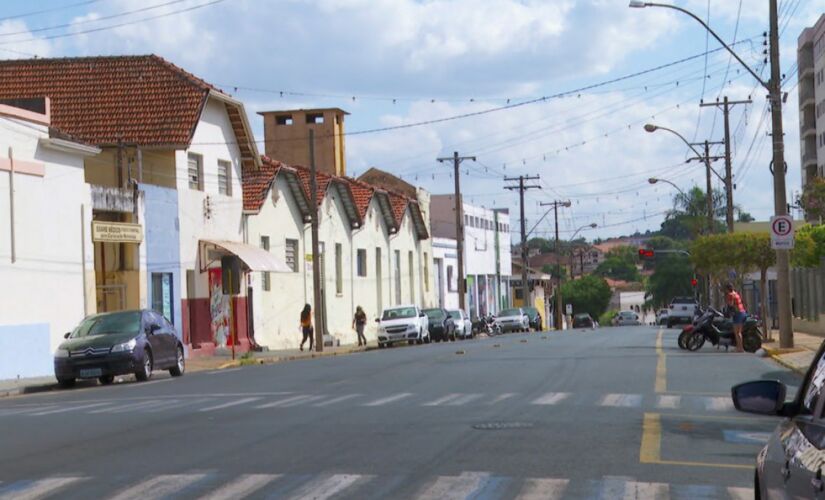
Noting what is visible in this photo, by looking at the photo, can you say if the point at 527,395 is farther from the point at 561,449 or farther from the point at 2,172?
the point at 2,172

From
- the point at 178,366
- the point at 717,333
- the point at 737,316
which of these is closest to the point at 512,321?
the point at 717,333

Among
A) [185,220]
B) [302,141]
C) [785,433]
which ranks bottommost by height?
[785,433]

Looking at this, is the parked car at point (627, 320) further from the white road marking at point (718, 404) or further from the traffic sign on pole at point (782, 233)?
the white road marking at point (718, 404)

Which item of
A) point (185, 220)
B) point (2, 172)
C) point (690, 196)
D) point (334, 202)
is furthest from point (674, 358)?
point (690, 196)

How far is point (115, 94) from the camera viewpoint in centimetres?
4403

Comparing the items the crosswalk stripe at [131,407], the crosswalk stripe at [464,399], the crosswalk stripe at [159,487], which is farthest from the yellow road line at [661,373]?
the crosswalk stripe at [159,487]

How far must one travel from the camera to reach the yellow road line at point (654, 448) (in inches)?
464

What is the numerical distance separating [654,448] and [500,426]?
2.41 metres

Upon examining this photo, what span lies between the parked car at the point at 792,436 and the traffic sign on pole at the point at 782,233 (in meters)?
24.1

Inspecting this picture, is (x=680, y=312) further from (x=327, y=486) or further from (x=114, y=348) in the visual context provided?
(x=327, y=486)

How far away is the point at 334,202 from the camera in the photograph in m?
61.9

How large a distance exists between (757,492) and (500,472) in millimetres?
5021

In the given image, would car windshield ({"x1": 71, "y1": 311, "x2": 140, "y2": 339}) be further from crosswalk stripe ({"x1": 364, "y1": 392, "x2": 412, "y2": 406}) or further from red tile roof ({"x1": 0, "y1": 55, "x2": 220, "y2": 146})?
red tile roof ({"x1": 0, "y1": 55, "x2": 220, "y2": 146})

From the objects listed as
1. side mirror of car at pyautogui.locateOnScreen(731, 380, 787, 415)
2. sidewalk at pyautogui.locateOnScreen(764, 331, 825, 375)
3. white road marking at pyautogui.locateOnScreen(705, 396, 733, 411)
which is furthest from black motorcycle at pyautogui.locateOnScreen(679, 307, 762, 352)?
side mirror of car at pyautogui.locateOnScreen(731, 380, 787, 415)
